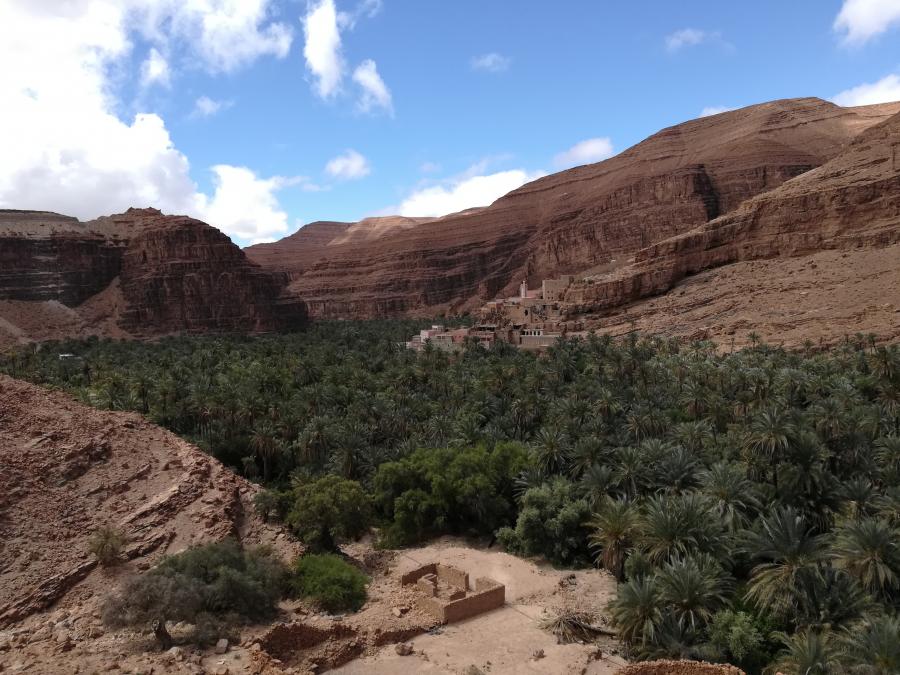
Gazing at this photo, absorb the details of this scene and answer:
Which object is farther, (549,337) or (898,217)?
(549,337)

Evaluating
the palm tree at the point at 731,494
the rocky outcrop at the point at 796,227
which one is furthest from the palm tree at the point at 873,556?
the rocky outcrop at the point at 796,227

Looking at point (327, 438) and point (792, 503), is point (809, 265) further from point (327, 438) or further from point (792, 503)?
point (327, 438)

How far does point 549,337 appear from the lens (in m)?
67.6

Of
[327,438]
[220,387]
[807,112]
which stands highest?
[807,112]

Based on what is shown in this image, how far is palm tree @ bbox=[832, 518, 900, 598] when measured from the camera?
19.2 metres

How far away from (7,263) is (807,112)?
144m

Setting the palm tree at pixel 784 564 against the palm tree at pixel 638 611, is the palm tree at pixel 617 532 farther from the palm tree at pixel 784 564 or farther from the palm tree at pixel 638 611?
the palm tree at pixel 784 564

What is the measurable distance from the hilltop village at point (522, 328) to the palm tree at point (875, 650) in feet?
161

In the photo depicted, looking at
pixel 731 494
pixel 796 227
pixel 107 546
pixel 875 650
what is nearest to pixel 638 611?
pixel 875 650

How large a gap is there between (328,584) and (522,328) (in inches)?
2147

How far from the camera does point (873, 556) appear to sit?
63.4ft

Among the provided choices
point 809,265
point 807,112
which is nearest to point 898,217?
point 809,265

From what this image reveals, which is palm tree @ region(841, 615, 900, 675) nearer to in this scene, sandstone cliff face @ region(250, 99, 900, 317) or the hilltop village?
the hilltop village

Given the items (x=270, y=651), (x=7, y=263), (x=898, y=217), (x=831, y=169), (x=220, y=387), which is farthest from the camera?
(x=7, y=263)
